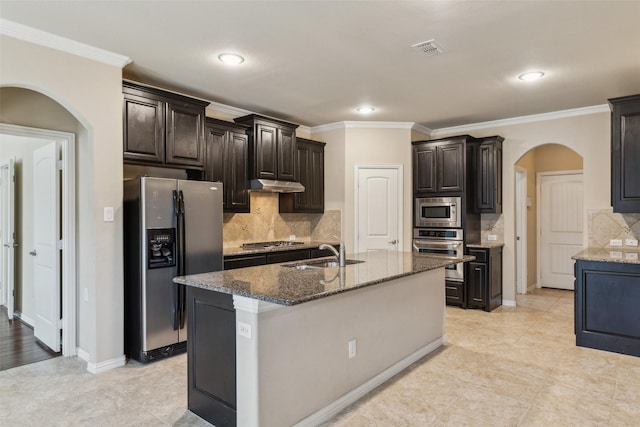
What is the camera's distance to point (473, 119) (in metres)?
5.71

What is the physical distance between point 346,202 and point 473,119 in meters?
2.16

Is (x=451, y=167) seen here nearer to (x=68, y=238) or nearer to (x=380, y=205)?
(x=380, y=205)

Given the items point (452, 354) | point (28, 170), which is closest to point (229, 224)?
point (28, 170)

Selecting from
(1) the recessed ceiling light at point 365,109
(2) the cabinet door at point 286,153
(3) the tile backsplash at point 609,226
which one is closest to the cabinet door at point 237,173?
(2) the cabinet door at point 286,153

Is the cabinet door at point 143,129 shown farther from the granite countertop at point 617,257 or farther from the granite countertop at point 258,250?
the granite countertop at point 617,257

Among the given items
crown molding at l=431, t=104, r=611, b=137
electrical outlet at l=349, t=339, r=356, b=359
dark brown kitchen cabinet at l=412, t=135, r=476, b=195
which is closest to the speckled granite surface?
dark brown kitchen cabinet at l=412, t=135, r=476, b=195

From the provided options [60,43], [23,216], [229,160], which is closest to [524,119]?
[229,160]

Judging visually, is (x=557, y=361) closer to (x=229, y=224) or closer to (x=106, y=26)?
(x=229, y=224)

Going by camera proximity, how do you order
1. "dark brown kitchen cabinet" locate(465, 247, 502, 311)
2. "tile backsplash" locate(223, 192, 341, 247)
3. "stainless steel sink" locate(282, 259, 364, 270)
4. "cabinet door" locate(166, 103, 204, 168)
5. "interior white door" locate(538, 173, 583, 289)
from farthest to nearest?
"interior white door" locate(538, 173, 583, 289), "dark brown kitchen cabinet" locate(465, 247, 502, 311), "tile backsplash" locate(223, 192, 341, 247), "cabinet door" locate(166, 103, 204, 168), "stainless steel sink" locate(282, 259, 364, 270)

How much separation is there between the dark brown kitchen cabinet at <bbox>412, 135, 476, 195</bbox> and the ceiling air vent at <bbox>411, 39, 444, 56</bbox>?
2486mm

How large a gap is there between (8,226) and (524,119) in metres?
6.95

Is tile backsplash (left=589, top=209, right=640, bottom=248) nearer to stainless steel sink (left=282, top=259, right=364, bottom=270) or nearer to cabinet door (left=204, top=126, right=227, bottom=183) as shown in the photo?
stainless steel sink (left=282, top=259, right=364, bottom=270)

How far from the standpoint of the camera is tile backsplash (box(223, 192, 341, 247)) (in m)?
5.18

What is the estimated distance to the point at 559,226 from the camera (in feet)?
22.7
